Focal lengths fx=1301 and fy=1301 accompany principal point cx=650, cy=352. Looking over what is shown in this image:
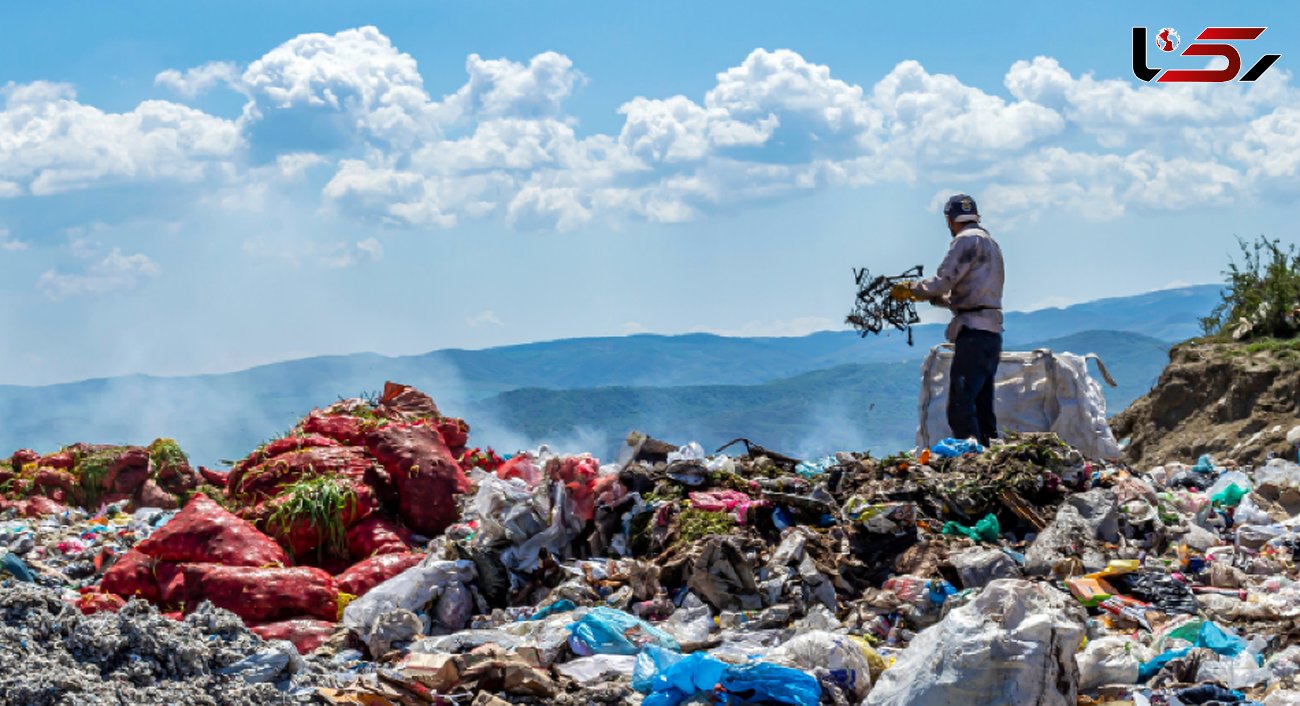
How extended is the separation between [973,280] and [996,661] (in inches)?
178

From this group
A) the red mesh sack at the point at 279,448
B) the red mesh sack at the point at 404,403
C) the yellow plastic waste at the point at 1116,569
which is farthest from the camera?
the red mesh sack at the point at 404,403

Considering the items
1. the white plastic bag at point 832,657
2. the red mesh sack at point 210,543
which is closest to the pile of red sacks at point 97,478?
the red mesh sack at point 210,543

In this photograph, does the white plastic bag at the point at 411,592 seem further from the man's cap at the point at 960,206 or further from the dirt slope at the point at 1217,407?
the dirt slope at the point at 1217,407

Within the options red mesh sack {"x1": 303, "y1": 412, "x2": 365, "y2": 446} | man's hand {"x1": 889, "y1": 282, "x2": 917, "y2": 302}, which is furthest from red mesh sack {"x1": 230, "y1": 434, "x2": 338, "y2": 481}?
man's hand {"x1": 889, "y1": 282, "x2": 917, "y2": 302}

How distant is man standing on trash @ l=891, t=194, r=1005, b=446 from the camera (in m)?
8.59

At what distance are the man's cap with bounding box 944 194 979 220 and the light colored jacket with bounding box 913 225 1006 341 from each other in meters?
0.13

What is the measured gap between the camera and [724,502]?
6.97 meters

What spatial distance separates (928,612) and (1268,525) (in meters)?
2.69

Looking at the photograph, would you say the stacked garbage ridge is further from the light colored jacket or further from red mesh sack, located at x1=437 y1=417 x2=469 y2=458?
the light colored jacket

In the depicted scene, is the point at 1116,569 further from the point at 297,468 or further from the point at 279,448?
the point at 279,448

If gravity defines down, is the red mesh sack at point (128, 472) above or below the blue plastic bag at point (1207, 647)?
above

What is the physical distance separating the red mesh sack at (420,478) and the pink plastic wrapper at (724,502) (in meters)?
1.82

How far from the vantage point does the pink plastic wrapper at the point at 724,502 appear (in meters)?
6.81

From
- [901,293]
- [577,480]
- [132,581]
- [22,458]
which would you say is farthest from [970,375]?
[22,458]
